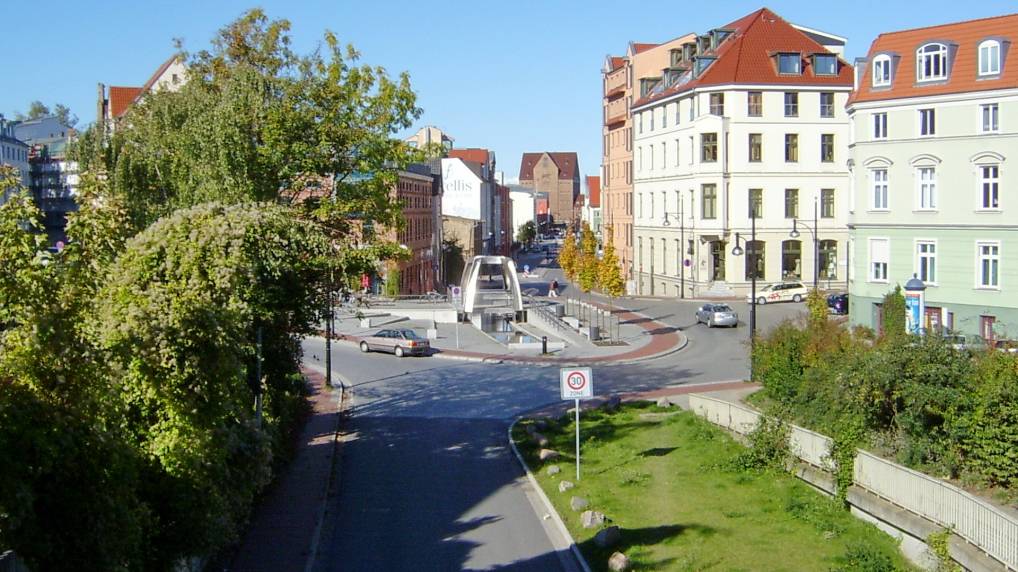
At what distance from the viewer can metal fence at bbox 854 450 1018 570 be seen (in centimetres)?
1329

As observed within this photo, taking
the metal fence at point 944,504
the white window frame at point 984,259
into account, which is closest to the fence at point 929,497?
the metal fence at point 944,504

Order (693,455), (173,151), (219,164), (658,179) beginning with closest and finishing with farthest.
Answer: (693,455) < (219,164) < (173,151) < (658,179)

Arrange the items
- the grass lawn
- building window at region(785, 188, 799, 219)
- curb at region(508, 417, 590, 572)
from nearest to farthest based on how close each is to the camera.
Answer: the grass lawn < curb at region(508, 417, 590, 572) < building window at region(785, 188, 799, 219)

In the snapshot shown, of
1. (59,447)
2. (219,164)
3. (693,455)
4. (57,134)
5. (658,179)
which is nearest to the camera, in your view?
(59,447)

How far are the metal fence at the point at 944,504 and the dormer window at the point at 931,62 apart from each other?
75.6 feet

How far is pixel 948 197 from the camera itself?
3600 cm

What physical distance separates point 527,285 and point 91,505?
2967 inches

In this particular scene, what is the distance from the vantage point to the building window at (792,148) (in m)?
61.1

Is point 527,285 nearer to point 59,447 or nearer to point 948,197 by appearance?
point 948,197

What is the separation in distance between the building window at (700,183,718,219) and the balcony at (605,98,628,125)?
60.4ft

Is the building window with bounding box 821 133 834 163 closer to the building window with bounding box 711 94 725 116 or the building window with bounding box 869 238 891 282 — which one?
the building window with bounding box 711 94 725 116

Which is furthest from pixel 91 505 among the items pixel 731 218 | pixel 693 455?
pixel 731 218

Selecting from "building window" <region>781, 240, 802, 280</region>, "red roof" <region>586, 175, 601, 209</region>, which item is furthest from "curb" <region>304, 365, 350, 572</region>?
"red roof" <region>586, 175, 601, 209</region>

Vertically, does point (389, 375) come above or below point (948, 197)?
below
